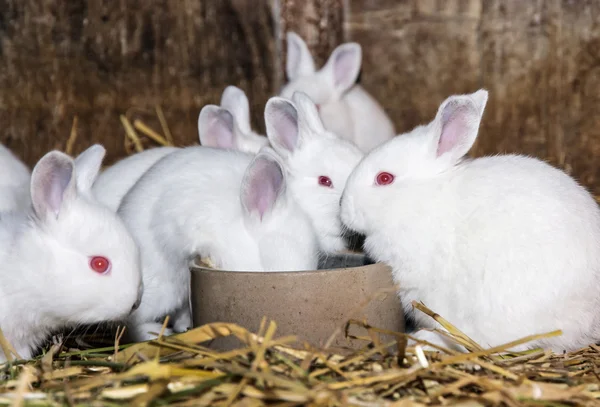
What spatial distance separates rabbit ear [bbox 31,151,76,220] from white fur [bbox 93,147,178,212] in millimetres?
1095

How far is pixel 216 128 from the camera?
15.5ft

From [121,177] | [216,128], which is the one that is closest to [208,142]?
[216,128]

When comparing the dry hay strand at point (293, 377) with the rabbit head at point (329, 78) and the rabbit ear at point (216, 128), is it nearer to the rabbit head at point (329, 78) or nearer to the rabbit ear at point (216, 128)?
the rabbit ear at point (216, 128)

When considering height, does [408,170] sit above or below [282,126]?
below

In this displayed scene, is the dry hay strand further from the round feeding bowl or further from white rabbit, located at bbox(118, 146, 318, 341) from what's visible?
white rabbit, located at bbox(118, 146, 318, 341)

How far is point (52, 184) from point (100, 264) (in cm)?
37

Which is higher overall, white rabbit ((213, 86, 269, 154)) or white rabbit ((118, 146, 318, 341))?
white rabbit ((213, 86, 269, 154))

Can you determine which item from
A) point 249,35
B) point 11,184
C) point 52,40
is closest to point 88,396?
point 11,184

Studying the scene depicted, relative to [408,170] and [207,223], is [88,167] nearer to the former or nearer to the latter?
[207,223]

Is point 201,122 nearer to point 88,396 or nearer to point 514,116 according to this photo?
point 514,116

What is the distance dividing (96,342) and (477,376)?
6.69 ft

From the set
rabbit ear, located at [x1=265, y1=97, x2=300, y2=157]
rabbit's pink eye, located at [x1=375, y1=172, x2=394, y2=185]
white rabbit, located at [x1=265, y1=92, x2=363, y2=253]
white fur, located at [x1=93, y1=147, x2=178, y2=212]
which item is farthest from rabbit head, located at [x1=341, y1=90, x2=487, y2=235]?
white fur, located at [x1=93, y1=147, x2=178, y2=212]

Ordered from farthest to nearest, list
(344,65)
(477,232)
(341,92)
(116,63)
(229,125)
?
(341,92) → (344,65) → (116,63) → (229,125) → (477,232)

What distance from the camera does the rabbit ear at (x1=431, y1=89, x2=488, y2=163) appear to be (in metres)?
3.46
